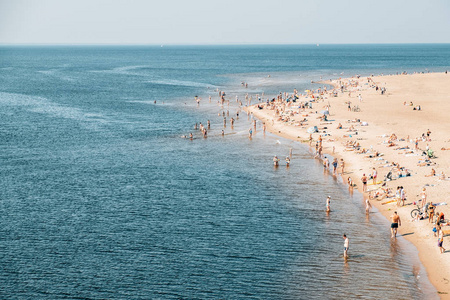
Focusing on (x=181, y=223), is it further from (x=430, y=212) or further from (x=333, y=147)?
(x=333, y=147)

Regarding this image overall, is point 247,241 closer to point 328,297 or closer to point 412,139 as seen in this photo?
point 328,297

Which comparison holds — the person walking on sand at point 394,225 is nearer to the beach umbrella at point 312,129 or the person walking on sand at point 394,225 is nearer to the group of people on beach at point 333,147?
the group of people on beach at point 333,147

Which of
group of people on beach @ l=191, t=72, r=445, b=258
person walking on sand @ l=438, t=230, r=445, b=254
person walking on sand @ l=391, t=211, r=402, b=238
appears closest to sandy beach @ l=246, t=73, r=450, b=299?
group of people on beach @ l=191, t=72, r=445, b=258

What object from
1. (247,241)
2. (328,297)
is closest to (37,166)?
(247,241)

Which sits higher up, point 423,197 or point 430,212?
point 423,197

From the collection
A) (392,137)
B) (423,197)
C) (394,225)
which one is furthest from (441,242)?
(392,137)

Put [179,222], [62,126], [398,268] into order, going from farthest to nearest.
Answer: [62,126]
[179,222]
[398,268]

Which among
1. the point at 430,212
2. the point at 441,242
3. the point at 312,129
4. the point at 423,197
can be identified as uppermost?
the point at 312,129

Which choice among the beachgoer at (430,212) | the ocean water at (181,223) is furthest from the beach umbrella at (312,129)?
the beachgoer at (430,212)

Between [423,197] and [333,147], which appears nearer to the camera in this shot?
[423,197]
